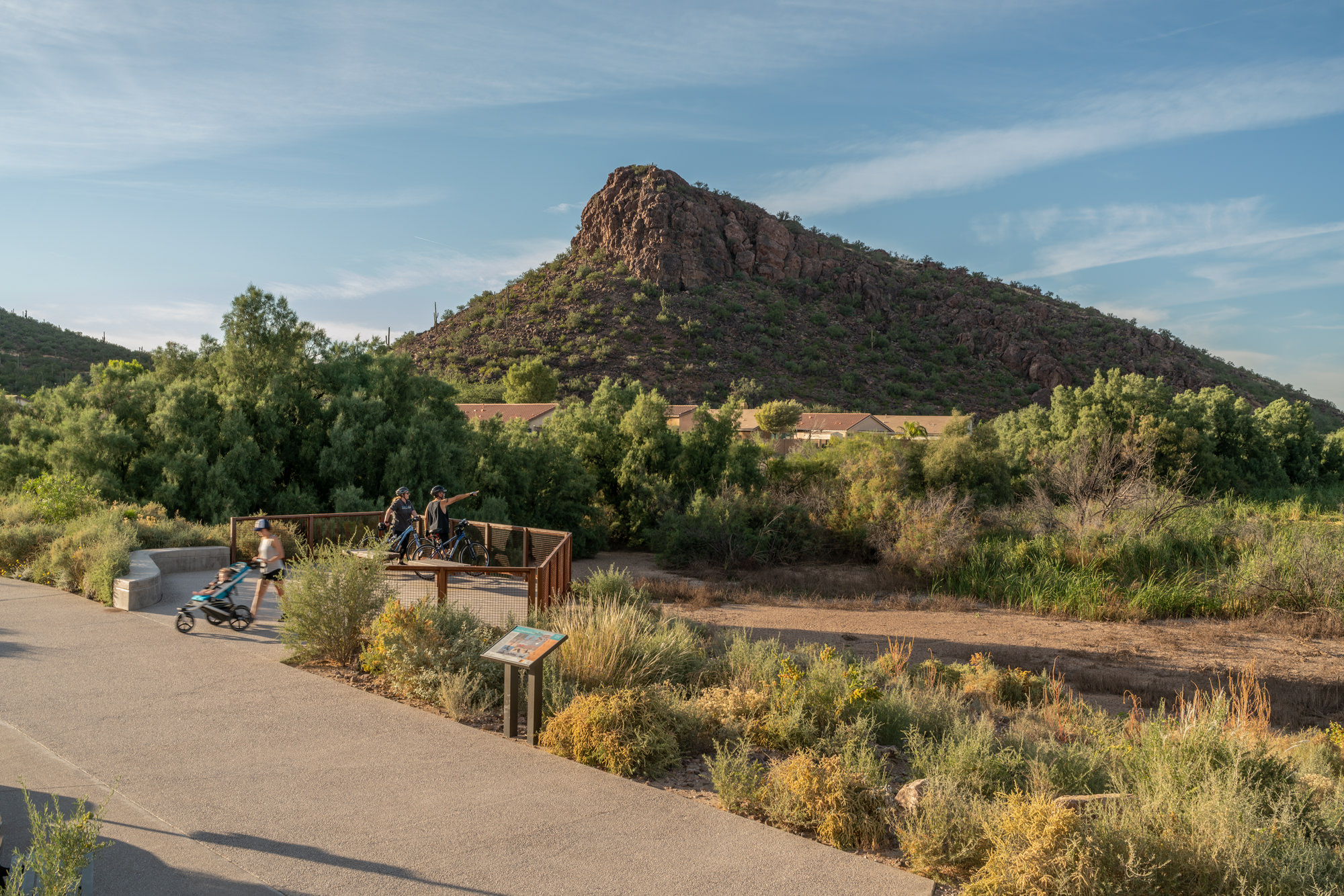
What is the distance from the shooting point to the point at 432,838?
4609mm

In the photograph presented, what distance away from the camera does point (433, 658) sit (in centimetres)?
744

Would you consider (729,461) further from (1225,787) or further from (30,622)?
(1225,787)

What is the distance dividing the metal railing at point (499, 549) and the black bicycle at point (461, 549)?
14 cm

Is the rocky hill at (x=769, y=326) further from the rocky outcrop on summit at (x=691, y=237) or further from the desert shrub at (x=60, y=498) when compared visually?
the desert shrub at (x=60, y=498)

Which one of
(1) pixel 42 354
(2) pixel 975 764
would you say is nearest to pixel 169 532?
(2) pixel 975 764

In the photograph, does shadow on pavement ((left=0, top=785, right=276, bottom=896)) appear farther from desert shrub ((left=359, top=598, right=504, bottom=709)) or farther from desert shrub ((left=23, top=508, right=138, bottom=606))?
desert shrub ((left=23, top=508, right=138, bottom=606))

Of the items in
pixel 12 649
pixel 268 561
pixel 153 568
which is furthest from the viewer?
pixel 153 568

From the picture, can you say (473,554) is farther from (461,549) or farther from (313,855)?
(313,855)

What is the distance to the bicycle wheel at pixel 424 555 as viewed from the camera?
1297cm

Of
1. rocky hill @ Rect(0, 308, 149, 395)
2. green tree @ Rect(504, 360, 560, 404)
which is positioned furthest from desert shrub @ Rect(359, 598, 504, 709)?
green tree @ Rect(504, 360, 560, 404)

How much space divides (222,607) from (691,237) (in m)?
74.9

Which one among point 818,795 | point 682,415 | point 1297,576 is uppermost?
point 682,415

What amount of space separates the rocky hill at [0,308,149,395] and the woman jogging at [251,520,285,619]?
3773 cm

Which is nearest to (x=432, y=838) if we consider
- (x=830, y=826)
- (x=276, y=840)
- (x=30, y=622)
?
(x=276, y=840)
